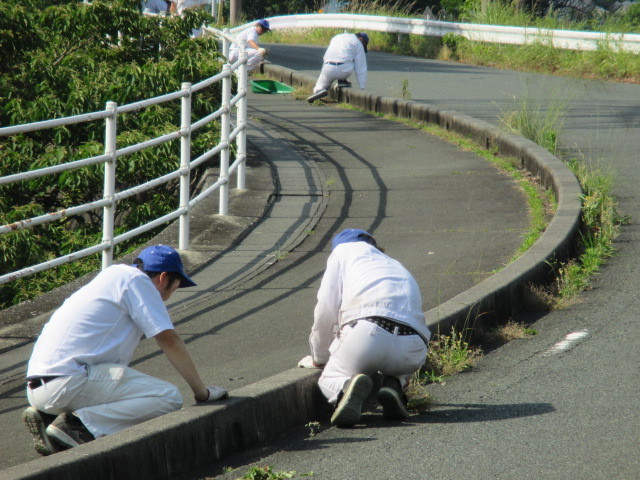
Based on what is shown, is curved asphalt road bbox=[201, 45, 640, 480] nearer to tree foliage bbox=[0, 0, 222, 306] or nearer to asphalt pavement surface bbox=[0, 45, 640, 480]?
asphalt pavement surface bbox=[0, 45, 640, 480]

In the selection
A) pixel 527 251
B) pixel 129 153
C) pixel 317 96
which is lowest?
pixel 527 251

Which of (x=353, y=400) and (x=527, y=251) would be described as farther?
(x=527, y=251)

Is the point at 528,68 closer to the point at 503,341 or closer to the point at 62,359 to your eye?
the point at 503,341

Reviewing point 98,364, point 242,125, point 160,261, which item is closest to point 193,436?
point 98,364

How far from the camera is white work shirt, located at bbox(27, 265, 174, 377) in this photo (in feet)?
14.0

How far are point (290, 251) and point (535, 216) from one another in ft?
8.03

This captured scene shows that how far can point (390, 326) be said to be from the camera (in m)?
4.85

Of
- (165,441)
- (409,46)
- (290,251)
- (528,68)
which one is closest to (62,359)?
(165,441)

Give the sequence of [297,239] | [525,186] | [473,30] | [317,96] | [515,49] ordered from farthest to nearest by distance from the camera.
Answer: [473,30]
[515,49]
[317,96]
[525,186]
[297,239]

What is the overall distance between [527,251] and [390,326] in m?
2.81

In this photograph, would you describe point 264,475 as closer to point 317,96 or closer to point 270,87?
point 317,96

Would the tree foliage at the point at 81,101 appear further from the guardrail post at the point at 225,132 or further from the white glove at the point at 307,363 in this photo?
the white glove at the point at 307,363

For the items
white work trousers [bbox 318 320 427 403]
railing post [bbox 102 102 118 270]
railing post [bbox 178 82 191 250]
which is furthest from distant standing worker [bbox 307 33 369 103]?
white work trousers [bbox 318 320 427 403]

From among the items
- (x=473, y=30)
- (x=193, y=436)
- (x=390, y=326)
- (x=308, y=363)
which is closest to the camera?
(x=193, y=436)
